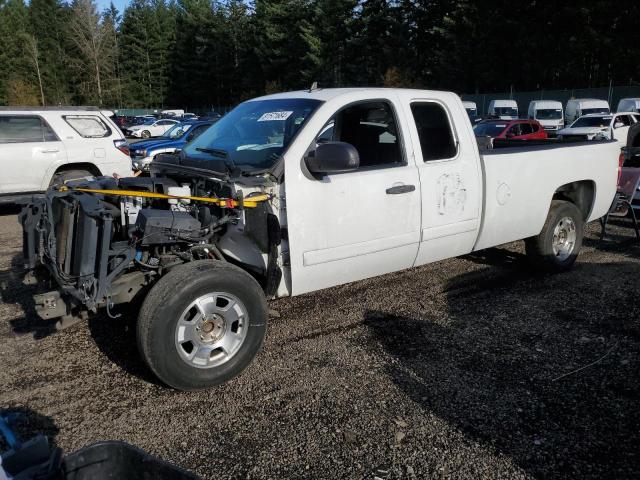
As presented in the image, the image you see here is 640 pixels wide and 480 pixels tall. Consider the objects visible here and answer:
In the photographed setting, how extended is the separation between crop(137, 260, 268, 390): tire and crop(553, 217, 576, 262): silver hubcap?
3854 millimetres

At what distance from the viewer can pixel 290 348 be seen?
4.22m

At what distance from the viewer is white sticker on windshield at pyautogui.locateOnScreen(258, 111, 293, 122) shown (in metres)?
4.33

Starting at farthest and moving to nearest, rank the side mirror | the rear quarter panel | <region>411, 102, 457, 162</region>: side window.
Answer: the rear quarter panel → <region>411, 102, 457, 162</region>: side window → the side mirror

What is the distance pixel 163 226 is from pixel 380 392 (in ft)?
5.75

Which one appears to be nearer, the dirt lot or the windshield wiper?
the dirt lot

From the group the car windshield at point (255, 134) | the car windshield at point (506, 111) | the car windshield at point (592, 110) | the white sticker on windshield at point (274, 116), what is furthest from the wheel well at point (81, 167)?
the car windshield at point (506, 111)

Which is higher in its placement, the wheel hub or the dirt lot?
the wheel hub

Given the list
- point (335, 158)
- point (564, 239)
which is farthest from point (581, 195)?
point (335, 158)

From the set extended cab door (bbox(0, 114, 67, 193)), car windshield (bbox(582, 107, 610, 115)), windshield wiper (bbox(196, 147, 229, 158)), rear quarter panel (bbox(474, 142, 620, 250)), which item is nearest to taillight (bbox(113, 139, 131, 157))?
extended cab door (bbox(0, 114, 67, 193))

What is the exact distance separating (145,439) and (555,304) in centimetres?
386

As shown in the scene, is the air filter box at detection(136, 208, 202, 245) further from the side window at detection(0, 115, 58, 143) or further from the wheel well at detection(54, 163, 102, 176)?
the side window at detection(0, 115, 58, 143)

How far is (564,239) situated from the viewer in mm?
6188

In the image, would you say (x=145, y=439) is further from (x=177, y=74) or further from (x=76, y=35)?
(x=177, y=74)

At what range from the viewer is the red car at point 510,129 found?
18562mm
